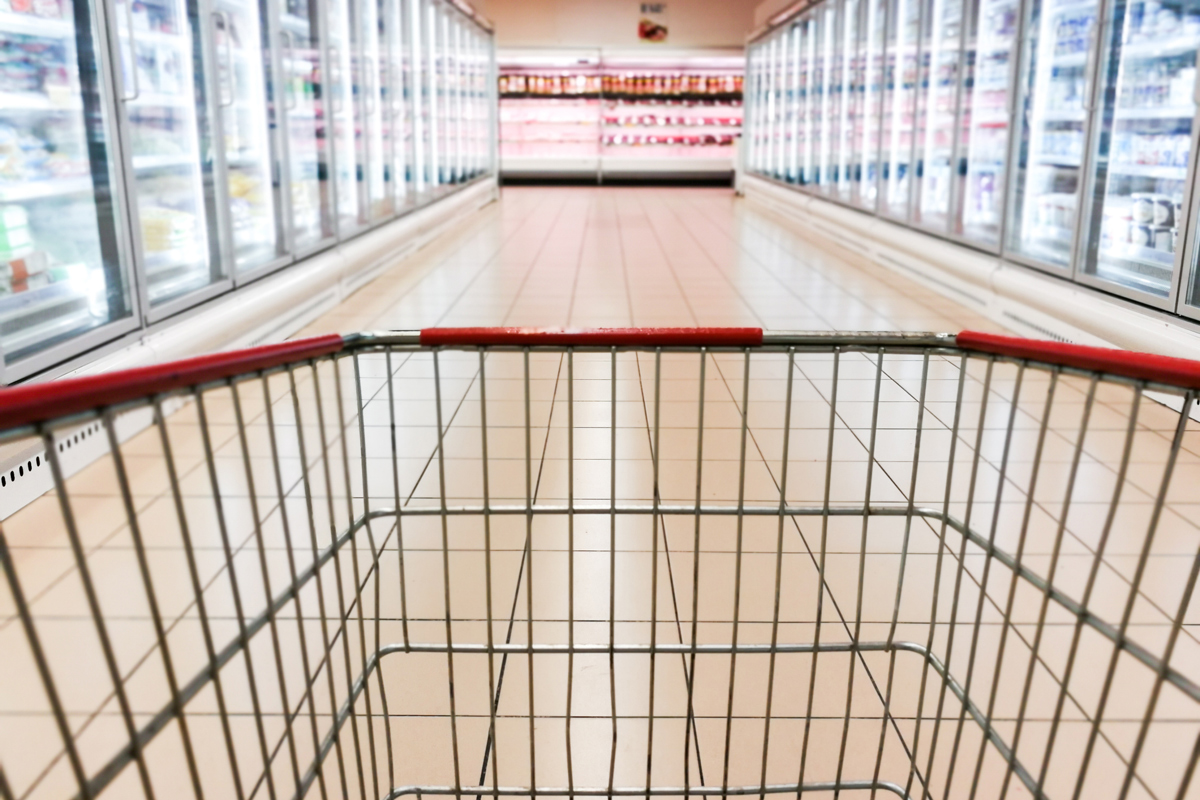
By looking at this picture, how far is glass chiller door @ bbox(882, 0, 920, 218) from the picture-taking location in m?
7.66

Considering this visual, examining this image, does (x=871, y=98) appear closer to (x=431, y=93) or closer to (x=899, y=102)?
(x=899, y=102)

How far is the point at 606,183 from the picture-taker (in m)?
16.2

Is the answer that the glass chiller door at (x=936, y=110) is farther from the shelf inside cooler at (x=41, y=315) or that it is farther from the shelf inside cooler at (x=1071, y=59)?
the shelf inside cooler at (x=41, y=315)

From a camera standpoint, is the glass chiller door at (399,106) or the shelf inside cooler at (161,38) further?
the glass chiller door at (399,106)

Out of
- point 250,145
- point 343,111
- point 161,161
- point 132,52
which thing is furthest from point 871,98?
point 132,52

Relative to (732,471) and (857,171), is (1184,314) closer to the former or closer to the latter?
(732,471)

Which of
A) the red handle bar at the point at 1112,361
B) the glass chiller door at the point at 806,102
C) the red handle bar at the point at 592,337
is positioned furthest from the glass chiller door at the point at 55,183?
the glass chiller door at the point at 806,102

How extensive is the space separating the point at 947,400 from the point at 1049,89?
2.49 m

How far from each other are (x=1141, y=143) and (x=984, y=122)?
1.80m

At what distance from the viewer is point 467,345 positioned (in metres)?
1.51

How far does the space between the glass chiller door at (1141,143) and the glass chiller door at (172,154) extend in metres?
4.27

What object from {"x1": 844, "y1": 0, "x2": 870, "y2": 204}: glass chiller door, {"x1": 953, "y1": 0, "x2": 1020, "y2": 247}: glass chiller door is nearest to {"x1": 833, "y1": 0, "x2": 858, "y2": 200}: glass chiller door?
{"x1": 844, "y1": 0, "x2": 870, "y2": 204}: glass chiller door

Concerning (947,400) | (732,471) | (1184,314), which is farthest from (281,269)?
(1184,314)

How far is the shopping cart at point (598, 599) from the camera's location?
4.29 feet
